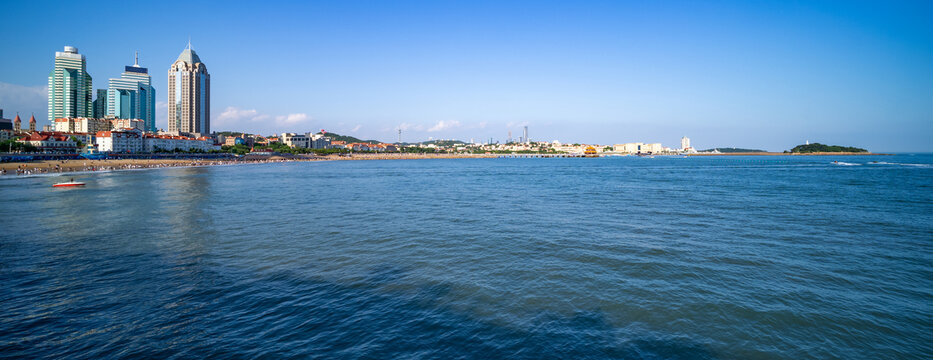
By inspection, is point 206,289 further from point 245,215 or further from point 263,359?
point 245,215

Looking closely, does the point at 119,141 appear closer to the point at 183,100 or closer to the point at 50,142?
the point at 50,142

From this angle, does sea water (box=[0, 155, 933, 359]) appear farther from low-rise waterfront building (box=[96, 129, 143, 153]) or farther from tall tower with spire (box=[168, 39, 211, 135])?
tall tower with spire (box=[168, 39, 211, 135])

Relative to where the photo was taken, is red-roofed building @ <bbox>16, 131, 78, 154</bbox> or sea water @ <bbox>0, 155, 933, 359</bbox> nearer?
sea water @ <bbox>0, 155, 933, 359</bbox>

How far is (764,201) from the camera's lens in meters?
27.6

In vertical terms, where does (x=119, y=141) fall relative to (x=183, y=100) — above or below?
below

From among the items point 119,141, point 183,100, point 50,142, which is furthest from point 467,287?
point 183,100

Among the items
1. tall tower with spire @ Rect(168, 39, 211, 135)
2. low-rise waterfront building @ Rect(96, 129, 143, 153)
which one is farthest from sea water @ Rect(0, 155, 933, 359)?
tall tower with spire @ Rect(168, 39, 211, 135)

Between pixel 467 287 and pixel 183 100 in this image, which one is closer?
pixel 467 287

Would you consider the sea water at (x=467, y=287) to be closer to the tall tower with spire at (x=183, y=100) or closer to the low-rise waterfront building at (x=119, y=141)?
the low-rise waterfront building at (x=119, y=141)

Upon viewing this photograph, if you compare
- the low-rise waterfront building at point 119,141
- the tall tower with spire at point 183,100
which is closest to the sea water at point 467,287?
the low-rise waterfront building at point 119,141

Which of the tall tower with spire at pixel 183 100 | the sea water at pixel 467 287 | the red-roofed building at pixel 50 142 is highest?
the tall tower with spire at pixel 183 100

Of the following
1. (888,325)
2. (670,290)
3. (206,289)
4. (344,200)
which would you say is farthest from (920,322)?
(344,200)

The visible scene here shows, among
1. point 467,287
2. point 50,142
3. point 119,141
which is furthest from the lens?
point 119,141

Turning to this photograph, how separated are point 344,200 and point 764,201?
86.5ft
